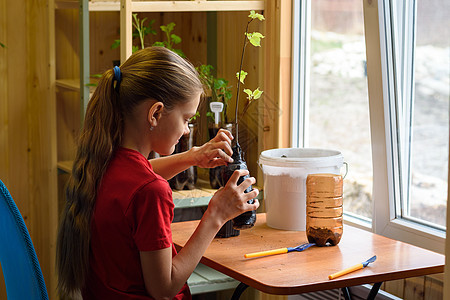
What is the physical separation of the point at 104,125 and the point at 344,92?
1140 mm

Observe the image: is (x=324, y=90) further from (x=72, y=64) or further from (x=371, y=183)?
(x=72, y=64)

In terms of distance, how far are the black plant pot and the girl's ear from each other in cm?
93

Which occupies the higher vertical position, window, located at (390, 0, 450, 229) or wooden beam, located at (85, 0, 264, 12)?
wooden beam, located at (85, 0, 264, 12)

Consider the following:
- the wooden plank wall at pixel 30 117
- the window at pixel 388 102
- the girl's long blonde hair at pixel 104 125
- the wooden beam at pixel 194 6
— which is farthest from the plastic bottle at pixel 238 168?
the wooden plank wall at pixel 30 117

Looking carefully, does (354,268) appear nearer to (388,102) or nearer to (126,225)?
(126,225)

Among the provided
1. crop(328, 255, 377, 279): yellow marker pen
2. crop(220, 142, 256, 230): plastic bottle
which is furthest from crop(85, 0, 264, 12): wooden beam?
crop(328, 255, 377, 279): yellow marker pen

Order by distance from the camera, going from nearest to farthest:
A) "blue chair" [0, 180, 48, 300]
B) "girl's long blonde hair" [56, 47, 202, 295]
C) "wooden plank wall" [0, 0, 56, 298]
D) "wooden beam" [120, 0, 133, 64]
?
1. "blue chair" [0, 180, 48, 300]
2. "girl's long blonde hair" [56, 47, 202, 295]
3. "wooden beam" [120, 0, 133, 64]
4. "wooden plank wall" [0, 0, 56, 298]

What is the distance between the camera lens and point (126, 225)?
1.37 m

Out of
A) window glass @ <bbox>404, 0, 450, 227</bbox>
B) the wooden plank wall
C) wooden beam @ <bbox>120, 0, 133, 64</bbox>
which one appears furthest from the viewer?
the wooden plank wall

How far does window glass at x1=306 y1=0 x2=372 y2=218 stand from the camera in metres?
2.23

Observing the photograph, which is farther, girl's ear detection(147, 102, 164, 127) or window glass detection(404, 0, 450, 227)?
window glass detection(404, 0, 450, 227)

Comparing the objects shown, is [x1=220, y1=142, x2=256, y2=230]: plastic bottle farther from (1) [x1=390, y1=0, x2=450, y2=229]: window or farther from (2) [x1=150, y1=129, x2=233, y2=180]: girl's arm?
(1) [x1=390, y1=0, x2=450, y2=229]: window

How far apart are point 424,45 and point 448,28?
0.11 m

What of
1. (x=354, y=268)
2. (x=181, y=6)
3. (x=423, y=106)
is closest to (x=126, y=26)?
(x=181, y=6)
